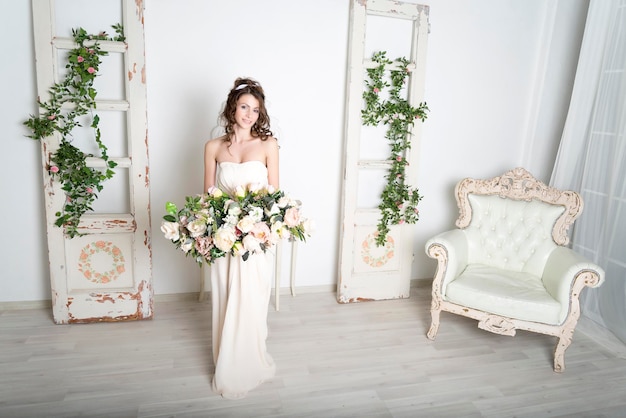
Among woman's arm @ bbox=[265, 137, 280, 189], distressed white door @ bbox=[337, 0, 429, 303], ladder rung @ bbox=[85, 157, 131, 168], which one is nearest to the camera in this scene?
woman's arm @ bbox=[265, 137, 280, 189]

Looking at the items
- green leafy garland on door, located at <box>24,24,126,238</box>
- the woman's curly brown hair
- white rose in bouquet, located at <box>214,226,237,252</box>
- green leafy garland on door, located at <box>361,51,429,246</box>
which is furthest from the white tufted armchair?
green leafy garland on door, located at <box>24,24,126,238</box>

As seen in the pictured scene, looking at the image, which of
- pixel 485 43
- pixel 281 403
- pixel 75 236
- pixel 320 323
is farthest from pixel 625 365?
pixel 75 236

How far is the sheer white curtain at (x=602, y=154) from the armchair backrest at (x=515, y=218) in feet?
0.91

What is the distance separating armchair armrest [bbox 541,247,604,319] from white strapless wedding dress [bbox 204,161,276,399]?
1.85 meters

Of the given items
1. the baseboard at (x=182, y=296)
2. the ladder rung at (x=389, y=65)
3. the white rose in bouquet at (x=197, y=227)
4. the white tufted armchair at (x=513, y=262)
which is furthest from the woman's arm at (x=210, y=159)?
the white tufted armchair at (x=513, y=262)

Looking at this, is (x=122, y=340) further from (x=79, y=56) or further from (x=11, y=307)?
(x=79, y=56)

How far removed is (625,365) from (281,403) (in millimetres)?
2256

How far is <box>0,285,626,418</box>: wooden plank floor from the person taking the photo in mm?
2344

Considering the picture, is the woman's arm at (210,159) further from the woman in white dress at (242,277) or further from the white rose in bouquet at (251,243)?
the white rose in bouquet at (251,243)

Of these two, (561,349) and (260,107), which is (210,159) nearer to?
(260,107)

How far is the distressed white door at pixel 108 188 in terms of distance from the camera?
2875 mm

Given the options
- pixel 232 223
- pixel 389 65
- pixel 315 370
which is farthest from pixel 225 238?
pixel 389 65

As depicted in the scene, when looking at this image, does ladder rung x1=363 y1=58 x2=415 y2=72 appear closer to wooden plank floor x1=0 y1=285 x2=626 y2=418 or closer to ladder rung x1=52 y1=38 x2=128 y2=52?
ladder rung x1=52 y1=38 x2=128 y2=52

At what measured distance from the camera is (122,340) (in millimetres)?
2939
